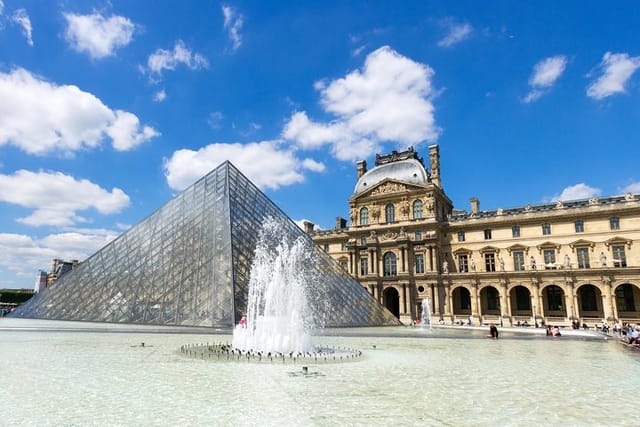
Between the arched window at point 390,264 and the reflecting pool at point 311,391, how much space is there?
29.5 m

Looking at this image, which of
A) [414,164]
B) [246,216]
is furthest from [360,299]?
[414,164]

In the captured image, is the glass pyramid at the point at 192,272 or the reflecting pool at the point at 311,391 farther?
the glass pyramid at the point at 192,272

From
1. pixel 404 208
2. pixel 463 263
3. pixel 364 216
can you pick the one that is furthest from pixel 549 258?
pixel 364 216

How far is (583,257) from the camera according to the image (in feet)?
113

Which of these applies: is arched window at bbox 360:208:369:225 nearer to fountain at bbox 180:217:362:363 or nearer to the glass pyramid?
the glass pyramid

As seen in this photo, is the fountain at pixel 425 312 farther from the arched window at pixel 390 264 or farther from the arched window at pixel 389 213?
the arched window at pixel 389 213

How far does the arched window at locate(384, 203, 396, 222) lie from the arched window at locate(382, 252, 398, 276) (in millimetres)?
3553

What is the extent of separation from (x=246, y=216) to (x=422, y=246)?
22979 mm

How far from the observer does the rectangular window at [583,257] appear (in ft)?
112

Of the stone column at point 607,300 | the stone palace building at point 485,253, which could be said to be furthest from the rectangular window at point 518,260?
the stone column at point 607,300

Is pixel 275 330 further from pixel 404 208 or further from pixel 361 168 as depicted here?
pixel 361 168

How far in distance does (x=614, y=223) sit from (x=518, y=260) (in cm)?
762

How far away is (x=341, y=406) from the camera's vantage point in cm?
614

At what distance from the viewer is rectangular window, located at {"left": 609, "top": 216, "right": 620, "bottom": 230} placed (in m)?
33.2
